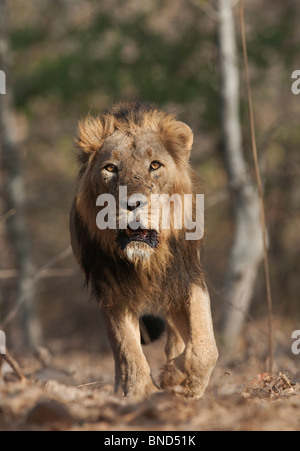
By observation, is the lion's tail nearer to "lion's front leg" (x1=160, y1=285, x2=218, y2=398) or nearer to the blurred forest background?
"lion's front leg" (x1=160, y1=285, x2=218, y2=398)

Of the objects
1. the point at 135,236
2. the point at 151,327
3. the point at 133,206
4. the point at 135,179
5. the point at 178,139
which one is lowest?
the point at 151,327

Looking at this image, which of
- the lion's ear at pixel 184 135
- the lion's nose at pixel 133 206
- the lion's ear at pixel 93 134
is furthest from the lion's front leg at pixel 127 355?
the lion's ear at pixel 184 135

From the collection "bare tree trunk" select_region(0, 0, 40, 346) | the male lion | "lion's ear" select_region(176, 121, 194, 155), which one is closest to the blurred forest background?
"bare tree trunk" select_region(0, 0, 40, 346)

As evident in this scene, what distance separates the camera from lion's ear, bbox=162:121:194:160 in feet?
16.7

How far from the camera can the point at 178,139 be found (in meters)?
5.15

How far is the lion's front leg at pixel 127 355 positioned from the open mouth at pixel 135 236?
609mm

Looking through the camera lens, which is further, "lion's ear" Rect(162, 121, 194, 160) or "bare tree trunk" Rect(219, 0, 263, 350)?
"bare tree trunk" Rect(219, 0, 263, 350)

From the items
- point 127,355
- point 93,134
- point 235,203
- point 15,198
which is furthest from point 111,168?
point 15,198

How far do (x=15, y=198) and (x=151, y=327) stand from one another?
8400mm

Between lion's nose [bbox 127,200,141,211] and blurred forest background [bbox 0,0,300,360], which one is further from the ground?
blurred forest background [bbox 0,0,300,360]

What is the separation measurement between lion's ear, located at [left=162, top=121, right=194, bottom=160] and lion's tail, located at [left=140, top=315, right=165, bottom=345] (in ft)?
4.33

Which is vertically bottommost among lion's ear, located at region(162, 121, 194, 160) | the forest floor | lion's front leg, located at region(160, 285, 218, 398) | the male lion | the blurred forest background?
the forest floor

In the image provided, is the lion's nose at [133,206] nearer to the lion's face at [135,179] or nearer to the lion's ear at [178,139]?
the lion's face at [135,179]

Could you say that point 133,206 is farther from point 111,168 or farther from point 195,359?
point 195,359
